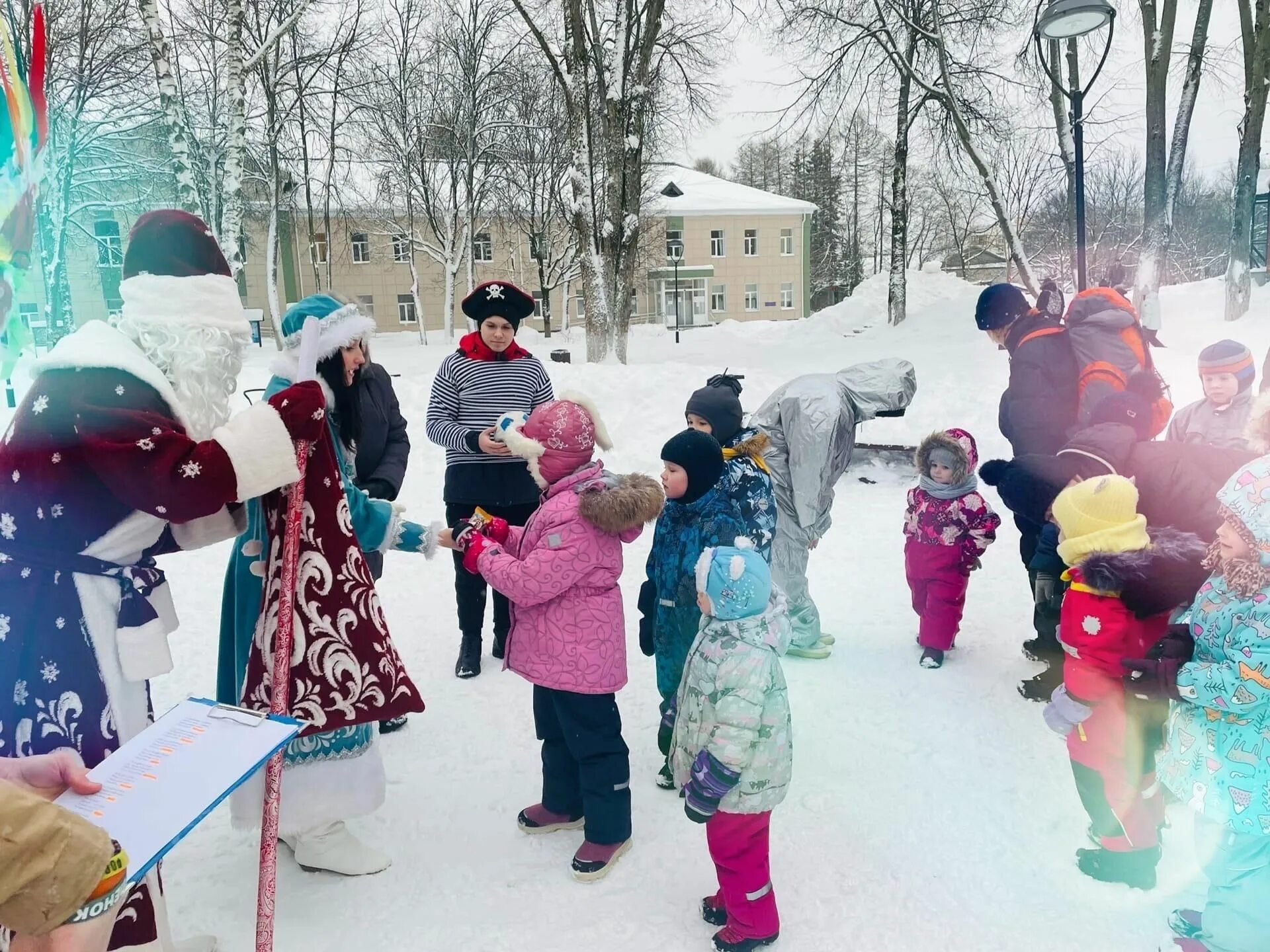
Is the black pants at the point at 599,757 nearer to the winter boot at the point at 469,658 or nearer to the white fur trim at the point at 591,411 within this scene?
the white fur trim at the point at 591,411

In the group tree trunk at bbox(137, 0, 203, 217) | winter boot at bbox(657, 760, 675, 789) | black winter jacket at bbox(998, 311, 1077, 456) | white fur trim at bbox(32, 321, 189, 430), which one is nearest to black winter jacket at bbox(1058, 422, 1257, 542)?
black winter jacket at bbox(998, 311, 1077, 456)

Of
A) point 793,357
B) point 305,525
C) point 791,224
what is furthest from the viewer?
point 791,224

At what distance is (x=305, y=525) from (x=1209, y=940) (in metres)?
2.80

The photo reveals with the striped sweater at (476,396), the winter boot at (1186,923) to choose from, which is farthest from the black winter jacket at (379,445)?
the winter boot at (1186,923)

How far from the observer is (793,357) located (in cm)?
1702

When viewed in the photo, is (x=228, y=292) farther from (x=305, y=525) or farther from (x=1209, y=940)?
(x=1209, y=940)

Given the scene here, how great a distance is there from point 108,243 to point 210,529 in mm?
22617

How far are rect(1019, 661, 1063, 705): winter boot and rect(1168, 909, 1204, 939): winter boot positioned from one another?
5.11ft

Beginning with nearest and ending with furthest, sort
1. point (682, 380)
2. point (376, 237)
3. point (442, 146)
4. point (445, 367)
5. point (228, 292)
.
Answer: point (228, 292) → point (445, 367) → point (682, 380) → point (442, 146) → point (376, 237)

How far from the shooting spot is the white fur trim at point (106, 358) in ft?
6.55

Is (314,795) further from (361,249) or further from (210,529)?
(361,249)

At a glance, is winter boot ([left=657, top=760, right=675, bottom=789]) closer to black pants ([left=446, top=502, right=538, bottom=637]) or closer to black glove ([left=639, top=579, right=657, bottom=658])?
black glove ([left=639, top=579, right=657, bottom=658])

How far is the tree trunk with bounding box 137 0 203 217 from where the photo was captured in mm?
9914

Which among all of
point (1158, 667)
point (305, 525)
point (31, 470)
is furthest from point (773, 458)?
point (31, 470)
